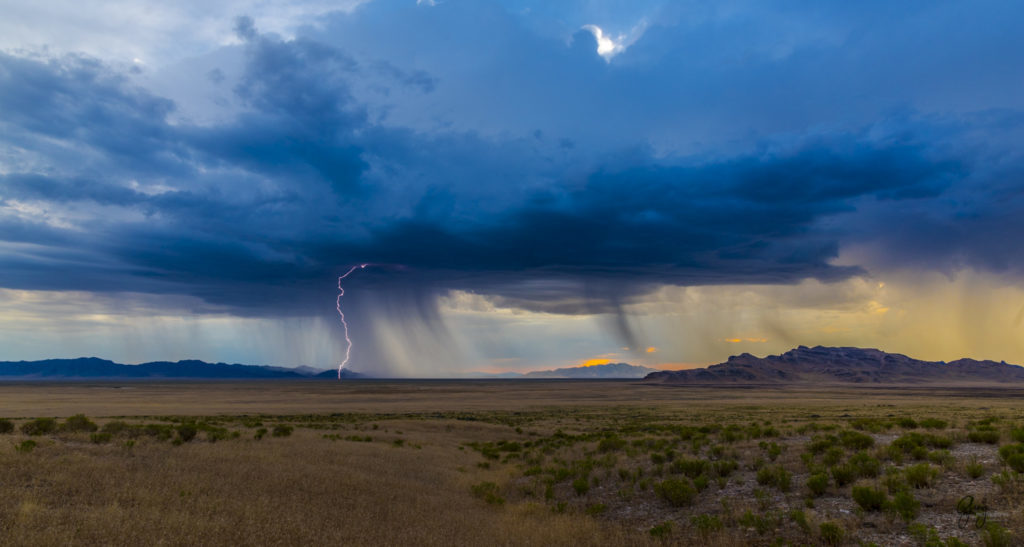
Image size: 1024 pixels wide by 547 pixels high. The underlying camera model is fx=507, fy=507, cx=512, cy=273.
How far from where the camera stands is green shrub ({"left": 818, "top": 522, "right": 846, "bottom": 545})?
11320 mm

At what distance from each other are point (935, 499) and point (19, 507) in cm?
2146

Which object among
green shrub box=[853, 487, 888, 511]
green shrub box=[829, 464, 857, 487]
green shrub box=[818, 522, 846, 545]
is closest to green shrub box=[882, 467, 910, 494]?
green shrub box=[829, 464, 857, 487]

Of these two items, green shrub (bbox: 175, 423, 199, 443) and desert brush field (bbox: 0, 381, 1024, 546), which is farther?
green shrub (bbox: 175, 423, 199, 443)

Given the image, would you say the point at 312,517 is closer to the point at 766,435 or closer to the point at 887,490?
the point at 887,490

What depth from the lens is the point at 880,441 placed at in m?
20.8

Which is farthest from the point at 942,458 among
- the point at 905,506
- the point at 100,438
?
the point at 100,438

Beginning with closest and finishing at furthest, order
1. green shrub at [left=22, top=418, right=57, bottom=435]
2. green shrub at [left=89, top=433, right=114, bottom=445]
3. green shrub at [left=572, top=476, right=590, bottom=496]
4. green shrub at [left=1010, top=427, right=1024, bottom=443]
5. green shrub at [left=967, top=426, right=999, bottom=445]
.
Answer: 1. green shrub at [left=1010, top=427, right=1024, bottom=443]
2. green shrub at [left=967, top=426, right=999, bottom=445]
3. green shrub at [left=572, top=476, right=590, bottom=496]
4. green shrub at [left=89, top=433, right=114, bottom=445]
5. green shrub at [left=22, top=418, right=57, bottom=435]

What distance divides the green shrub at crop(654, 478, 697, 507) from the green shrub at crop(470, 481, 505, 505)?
18.2 feet

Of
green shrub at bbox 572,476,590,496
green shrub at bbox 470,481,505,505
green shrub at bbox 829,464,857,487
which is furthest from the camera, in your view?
green shrub at bbox 572,476,590,496

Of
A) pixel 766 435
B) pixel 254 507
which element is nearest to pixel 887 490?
pixel 766 435

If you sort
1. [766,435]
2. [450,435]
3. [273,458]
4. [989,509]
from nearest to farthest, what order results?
[989,509], [273,458], [766,435], [450,435]

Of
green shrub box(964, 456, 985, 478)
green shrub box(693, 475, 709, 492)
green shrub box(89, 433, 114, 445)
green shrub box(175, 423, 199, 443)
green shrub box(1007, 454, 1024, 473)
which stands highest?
green shrub box(1007, 454, 1024, 473)

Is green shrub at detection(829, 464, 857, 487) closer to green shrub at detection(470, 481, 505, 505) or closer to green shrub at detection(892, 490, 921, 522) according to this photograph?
green shrub at detection(892, 490, 921, 522)
